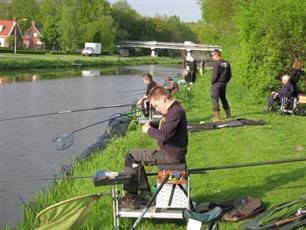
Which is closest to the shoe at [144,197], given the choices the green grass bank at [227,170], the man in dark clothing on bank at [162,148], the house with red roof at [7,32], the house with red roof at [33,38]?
the man in dark clothing on bank at [162,148]

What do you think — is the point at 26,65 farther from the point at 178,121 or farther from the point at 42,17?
the point at 42,17

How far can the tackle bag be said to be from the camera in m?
5.61

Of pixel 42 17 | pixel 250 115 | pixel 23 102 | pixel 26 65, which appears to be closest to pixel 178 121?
pixel 250 115

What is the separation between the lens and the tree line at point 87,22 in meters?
96.1

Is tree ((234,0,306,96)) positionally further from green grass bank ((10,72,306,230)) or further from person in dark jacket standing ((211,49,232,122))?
person in dark jacket standing ((211,49,232,122))

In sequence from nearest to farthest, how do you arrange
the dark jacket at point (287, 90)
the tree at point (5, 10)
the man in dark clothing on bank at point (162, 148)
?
the man in dark clothing on bank at point (162, 148) < the dark jacket at point (287, 90) < the tree at point (5, 10)

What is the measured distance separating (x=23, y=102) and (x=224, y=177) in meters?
18.2

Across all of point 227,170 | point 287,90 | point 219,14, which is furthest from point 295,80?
point 219,14

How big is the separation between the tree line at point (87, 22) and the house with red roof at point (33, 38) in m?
1.21

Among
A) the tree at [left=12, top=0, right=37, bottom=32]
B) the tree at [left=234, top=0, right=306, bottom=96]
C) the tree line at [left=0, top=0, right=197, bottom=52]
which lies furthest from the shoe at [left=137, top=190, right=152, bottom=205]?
the tree at [left=12, top=0, right=37, bottom=32]

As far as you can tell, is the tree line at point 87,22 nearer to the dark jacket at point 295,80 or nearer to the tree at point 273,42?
the tree at point 273,42

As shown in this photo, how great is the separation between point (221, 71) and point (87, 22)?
101 metres

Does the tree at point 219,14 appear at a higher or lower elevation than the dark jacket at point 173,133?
higher

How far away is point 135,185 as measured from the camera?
6.64 meters
